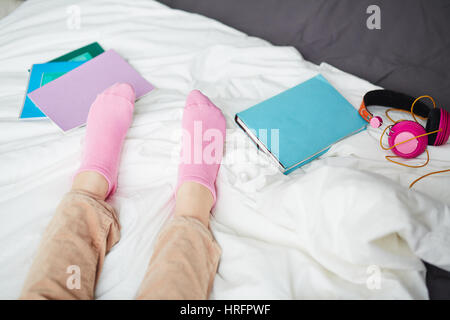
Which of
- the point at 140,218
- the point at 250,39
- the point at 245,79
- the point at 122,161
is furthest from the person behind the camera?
the point at 250,39

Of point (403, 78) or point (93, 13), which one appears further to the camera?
point (93, 13)

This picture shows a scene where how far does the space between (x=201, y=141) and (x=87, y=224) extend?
1.12ft

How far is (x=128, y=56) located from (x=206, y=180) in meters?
0.58

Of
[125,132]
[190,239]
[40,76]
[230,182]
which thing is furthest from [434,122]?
[40,76]

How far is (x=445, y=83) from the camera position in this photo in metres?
0.84

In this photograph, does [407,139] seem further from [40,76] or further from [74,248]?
[40,76]

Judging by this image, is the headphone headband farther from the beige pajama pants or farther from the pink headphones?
the beige pajama pants

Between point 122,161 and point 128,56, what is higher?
point 128,56

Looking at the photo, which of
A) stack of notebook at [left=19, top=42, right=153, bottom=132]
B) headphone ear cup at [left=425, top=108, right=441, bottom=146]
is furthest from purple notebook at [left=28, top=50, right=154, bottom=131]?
headphone ear cup at [left=425, top=108, right=441, bottom=146]

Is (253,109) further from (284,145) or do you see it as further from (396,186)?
(396,186)

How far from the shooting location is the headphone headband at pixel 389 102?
2.70 feet

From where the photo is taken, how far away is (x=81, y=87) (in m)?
0.94

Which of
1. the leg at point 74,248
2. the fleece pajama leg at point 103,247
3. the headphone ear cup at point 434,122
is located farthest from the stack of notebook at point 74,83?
the headphone ear cup at point 434,122
